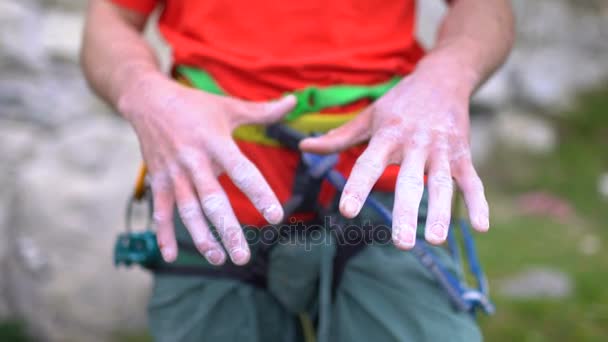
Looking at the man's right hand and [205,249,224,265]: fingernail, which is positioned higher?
the man's right hand

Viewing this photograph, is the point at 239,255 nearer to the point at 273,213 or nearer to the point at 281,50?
the point at 273,213

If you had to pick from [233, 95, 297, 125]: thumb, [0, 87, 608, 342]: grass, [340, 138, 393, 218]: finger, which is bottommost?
[0, 87, 608, 342]: grass

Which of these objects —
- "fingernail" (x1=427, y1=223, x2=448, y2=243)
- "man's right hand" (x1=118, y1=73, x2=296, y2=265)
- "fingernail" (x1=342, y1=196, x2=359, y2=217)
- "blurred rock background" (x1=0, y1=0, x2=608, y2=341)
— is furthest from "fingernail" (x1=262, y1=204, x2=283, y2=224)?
"blurred rock background" (x1=0, y1=0, x2=608, y2=341)

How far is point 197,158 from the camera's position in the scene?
0.99m

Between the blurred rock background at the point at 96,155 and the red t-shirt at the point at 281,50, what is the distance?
145cm

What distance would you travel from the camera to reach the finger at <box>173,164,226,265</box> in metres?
0.97

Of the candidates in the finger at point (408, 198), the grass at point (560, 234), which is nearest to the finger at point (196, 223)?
the finger at point (408, 198)

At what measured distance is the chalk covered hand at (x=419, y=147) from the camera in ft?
2.88

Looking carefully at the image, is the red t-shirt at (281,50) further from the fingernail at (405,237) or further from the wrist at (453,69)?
the fingernail at (405,237)

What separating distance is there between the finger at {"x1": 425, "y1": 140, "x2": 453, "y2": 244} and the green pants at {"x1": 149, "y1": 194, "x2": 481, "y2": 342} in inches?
10.2

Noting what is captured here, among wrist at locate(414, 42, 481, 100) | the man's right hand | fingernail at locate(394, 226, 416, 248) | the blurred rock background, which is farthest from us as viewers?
the blurred rock background

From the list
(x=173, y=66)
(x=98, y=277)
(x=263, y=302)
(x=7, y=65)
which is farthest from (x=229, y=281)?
(x=7, y=65)

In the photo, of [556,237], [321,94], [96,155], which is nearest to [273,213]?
[321,94]

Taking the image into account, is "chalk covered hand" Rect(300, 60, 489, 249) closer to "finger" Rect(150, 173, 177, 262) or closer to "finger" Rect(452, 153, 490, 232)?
"finger" Rect(452, 153, 490, 232)
